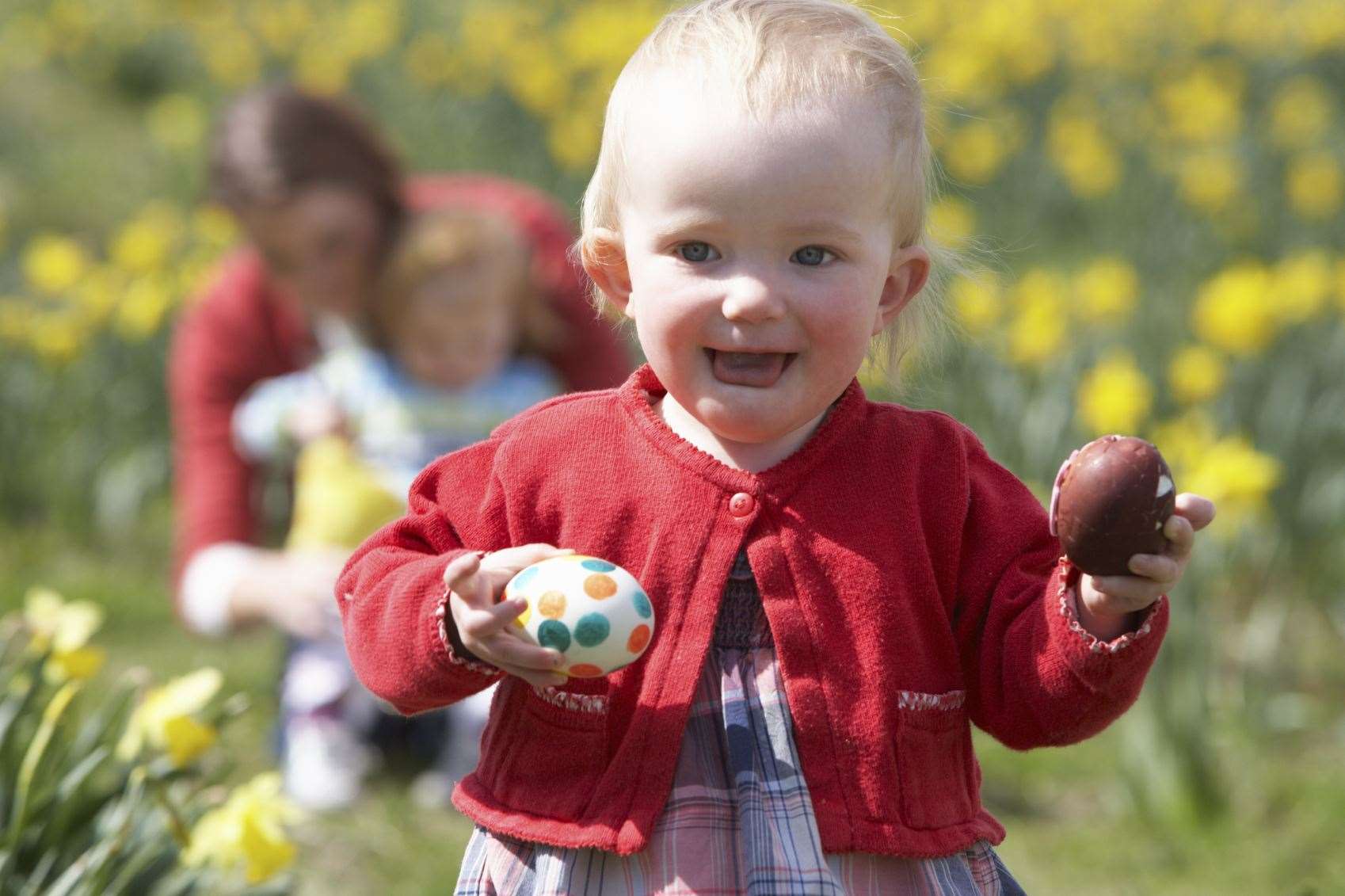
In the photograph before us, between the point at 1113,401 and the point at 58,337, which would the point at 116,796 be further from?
the point at 58,337

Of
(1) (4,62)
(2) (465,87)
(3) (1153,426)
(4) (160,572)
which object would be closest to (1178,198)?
(3) (1153,426)

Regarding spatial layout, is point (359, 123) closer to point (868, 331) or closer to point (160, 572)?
point (160, 572)

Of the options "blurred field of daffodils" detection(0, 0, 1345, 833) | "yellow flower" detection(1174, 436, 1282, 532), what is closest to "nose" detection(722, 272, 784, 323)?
"blurred field of daffodils" detection(0, 0, 1345, 833)

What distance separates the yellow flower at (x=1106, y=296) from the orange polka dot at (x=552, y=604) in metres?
3.30

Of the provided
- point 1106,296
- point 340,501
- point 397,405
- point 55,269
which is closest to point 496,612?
point 340,501

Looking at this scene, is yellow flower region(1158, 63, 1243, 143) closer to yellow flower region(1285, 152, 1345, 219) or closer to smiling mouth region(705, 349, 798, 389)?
yellow flower region(1285, 152, 1345, 219)

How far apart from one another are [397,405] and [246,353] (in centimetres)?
53

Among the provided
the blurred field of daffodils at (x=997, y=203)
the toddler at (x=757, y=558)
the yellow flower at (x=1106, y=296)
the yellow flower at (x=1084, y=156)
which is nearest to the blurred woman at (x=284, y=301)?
the blurred field of daffodils at (x=997, y=203)

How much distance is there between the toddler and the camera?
134 centimetres

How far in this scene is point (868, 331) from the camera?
4.64 feet

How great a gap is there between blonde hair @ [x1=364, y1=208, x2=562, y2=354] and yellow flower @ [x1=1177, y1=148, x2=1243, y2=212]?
2788 mm

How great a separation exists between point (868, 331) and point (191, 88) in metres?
7.63

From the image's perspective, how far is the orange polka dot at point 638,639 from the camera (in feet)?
4.37

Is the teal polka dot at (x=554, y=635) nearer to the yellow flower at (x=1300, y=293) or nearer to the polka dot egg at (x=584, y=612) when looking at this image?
the polka dot egg at (x=584, y=612)
